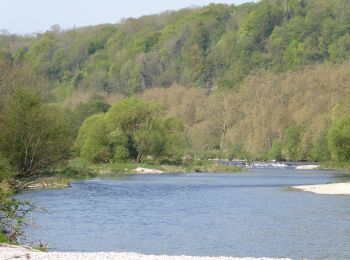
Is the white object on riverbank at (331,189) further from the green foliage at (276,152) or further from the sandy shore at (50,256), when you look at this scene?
the green foliage at (276,152)

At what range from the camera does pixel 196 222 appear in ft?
129

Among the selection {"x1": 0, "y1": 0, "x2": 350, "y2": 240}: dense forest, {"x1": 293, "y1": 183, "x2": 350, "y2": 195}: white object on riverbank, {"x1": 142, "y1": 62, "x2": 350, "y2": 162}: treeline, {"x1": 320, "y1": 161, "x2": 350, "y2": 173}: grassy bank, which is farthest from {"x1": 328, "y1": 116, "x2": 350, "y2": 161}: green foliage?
{"x1": 142, "y1": 62, "x2": 350, "y2": 162}: treeline

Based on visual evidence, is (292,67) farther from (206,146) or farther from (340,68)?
(206,146)

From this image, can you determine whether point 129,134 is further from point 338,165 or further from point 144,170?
point 338,165

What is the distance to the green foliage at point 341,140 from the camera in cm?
8525

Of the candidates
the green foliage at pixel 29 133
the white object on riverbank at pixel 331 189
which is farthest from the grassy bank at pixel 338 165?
the green foliage at pixel 29 133

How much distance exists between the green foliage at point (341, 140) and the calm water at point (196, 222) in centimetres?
2646

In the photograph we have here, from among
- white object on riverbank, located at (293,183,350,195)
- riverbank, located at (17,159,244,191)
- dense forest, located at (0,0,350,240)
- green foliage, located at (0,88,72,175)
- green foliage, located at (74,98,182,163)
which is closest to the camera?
white object on riverbank, located at (293,183,350,195)

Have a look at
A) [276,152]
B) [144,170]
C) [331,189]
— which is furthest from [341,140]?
[276,152]

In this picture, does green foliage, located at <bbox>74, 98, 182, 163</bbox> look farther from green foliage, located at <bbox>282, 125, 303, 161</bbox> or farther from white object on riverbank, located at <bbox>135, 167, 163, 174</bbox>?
green foliage, located at <bbox>282, 125, 303, 161</bbox>

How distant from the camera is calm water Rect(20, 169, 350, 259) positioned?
30641 millimetres

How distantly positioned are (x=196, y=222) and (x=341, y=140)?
50048 mm

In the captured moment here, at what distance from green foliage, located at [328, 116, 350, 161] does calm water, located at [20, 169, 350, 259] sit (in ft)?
86.8

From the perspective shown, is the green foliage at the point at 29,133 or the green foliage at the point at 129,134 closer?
the green foliage at the point at 29,133
